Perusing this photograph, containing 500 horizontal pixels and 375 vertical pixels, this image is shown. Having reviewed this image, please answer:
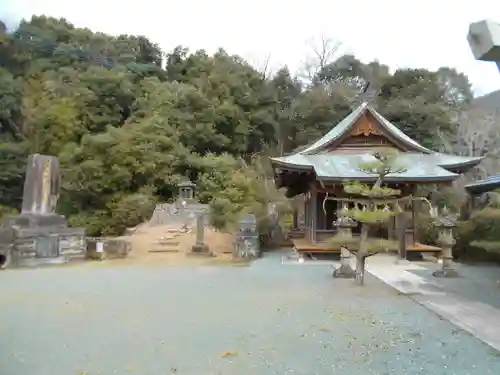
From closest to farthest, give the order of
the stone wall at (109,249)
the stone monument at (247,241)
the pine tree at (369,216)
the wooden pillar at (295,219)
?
the pine tree at (369,216) → the stone monument at (247,241) → the stone wall at (109,249) → the wooden pillar at (295,219)

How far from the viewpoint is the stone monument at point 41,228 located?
47.9 feet

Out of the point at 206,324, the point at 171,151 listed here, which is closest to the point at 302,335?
the point at 206,324

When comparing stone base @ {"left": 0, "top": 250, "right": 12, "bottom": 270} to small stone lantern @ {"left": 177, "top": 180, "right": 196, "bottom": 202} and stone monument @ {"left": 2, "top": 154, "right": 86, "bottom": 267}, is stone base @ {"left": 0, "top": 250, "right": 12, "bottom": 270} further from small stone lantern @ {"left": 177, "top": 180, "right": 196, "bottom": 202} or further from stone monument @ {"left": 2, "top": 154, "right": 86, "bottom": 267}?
small stone lantern @ {"left": 177, "top": 180, "right": 196, "bottom": 202}

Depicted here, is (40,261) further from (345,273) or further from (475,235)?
(475,235)

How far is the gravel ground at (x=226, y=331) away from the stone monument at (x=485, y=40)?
3.21 metres

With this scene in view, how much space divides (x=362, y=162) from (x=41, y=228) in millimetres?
10805

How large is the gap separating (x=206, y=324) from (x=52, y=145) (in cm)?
2725

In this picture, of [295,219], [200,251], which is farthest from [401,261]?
[295,219]

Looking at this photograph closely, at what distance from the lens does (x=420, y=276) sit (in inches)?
465

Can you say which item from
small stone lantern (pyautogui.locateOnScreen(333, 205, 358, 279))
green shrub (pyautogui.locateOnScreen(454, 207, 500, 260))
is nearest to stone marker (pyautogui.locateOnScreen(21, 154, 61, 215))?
small stone lantern (pyautogui.locateOnScreen(333, 205, 358, 279))

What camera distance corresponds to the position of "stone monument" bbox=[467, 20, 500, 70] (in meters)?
2.53

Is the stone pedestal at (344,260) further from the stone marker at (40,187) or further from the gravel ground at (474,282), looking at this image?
the stone marker at (40,187)

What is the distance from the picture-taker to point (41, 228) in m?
15.1

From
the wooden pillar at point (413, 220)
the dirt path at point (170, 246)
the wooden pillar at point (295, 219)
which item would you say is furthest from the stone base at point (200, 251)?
the wooden pillar at point (295, 219)
